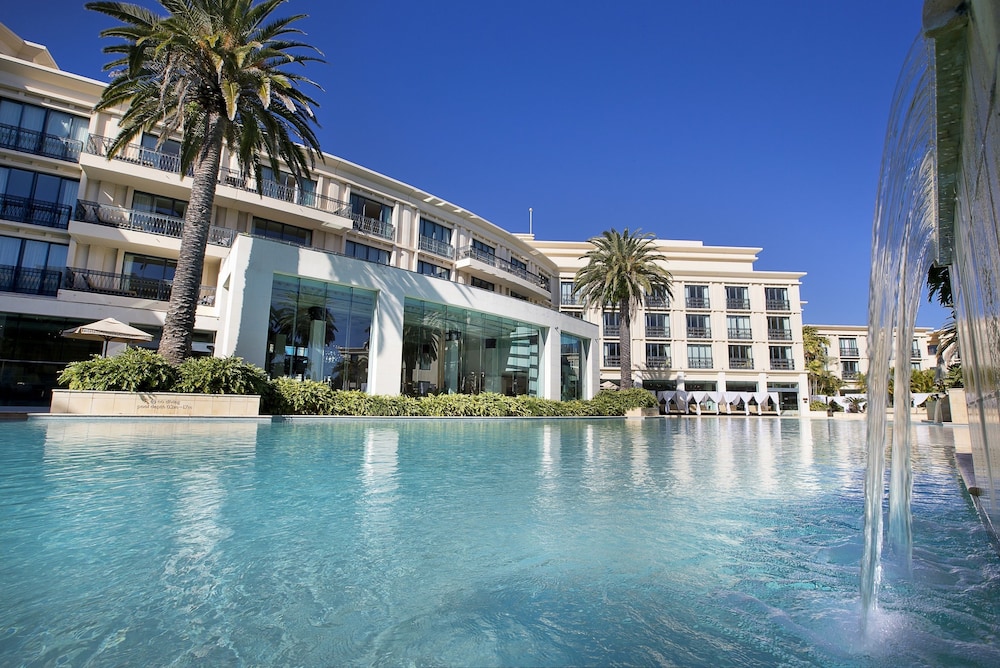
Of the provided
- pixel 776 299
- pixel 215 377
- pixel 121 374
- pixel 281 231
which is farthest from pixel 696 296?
pixel 121 374

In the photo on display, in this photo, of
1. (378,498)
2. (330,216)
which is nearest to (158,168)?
(330,216)

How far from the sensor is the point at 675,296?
2041 inches

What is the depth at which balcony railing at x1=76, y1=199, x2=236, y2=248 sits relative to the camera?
21.9 metres

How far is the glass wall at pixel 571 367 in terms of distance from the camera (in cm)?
3052

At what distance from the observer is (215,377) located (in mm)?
14680

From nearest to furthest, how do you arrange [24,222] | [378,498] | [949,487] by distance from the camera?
[378,498], [949,487], [24,222]

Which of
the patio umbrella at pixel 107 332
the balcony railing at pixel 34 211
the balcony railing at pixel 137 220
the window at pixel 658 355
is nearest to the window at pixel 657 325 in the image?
the window at pixel 658 355

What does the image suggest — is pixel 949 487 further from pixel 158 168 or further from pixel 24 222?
pixel 24 222

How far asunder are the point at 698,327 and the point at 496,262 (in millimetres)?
25481

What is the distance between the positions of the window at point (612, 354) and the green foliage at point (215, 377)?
3902 cm

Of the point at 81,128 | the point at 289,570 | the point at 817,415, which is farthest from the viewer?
the point at 817,415

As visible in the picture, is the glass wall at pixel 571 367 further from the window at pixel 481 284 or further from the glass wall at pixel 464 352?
the window at pixel 481 284

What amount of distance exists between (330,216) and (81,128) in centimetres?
1079

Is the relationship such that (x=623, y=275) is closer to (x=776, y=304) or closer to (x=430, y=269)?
(x=430, y=269)
